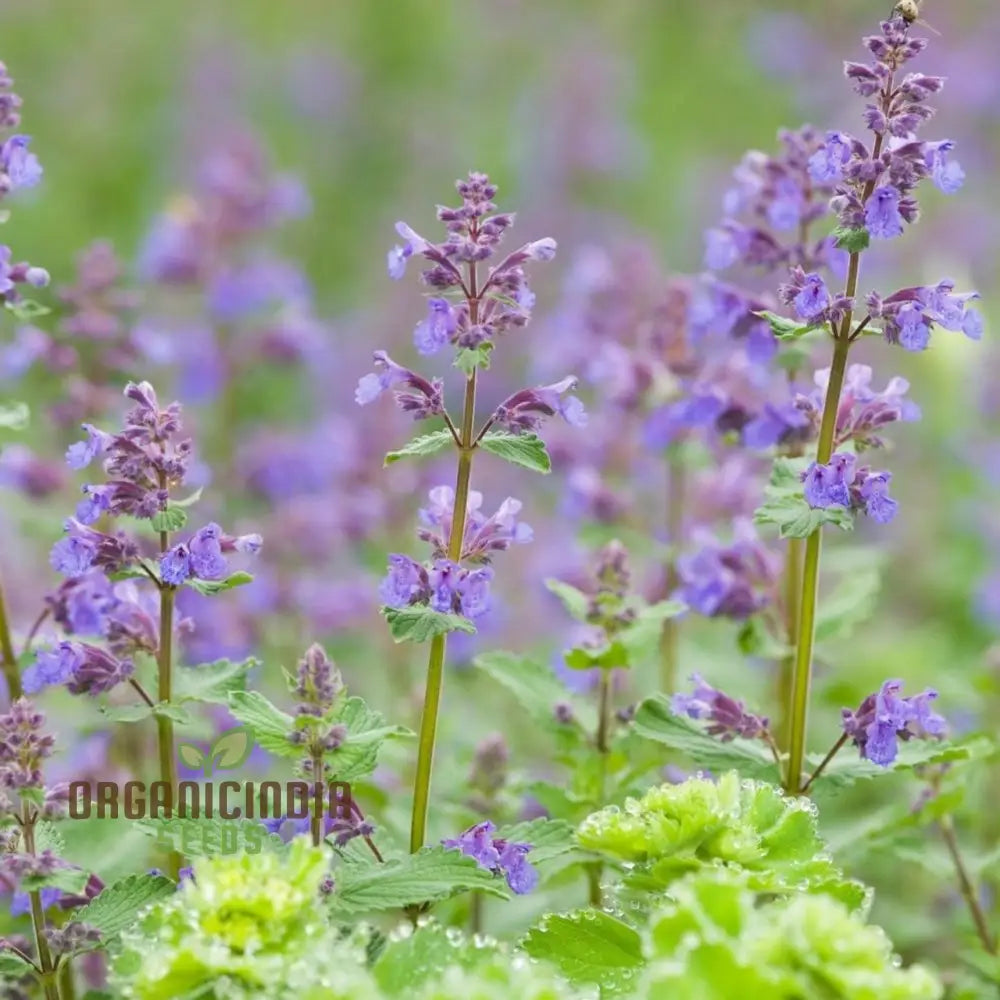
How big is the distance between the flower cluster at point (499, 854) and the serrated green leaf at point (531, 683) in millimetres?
543

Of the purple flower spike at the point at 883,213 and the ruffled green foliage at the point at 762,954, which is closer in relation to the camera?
the ruffled green foliage at the point at 762,954

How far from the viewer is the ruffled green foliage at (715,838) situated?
7.27 feet

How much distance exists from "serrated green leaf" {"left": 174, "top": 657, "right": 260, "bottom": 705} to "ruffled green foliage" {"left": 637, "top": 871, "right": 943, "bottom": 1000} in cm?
95

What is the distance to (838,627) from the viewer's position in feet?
10.1

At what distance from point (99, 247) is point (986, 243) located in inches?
220

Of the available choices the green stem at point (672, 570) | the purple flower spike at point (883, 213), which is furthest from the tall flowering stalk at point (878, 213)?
the green stem at point (672, 570)

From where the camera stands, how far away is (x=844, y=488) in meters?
2.43

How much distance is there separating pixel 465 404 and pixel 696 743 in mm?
826

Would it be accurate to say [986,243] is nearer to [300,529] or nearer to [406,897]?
[300,529]

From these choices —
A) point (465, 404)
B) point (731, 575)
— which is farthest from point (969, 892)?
point (465, 404)

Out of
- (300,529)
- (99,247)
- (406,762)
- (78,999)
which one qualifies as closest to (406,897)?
(78,999)

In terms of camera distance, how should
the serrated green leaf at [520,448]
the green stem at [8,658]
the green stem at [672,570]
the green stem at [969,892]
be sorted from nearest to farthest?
the serrated green leaf at [520,448] → the green stem at [8,658] → the green stem at [969,892] → the green stem at [672,570]

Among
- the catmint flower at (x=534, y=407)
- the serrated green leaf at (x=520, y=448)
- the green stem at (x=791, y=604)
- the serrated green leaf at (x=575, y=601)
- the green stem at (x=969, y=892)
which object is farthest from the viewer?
the green stem at (x=791, y=604)

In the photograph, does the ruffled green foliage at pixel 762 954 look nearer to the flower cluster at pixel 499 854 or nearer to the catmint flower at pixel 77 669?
the flower cluster at pixel 499 854
